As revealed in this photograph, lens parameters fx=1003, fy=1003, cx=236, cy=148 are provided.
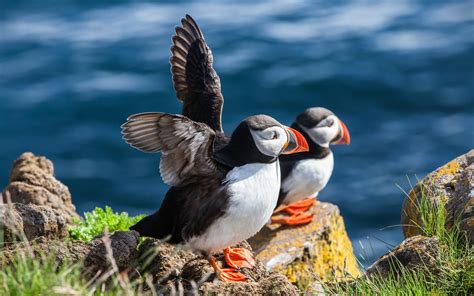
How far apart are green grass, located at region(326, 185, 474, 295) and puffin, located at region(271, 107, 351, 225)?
325 cm

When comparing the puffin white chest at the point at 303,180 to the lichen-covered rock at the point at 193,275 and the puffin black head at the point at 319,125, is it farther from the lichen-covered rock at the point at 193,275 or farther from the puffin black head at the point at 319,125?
the lichen-covered rock at the point at 193,275

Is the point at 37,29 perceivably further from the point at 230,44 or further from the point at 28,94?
the point at 230,44

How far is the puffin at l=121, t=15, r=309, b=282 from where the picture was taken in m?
6.54

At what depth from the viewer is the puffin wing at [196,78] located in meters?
7.68

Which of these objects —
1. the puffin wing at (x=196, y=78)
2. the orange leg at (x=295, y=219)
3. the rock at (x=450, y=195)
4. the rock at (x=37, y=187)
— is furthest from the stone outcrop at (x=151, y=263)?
the orange leg at (x=295, y=219)

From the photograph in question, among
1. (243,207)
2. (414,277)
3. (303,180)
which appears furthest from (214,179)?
A: (303,180)

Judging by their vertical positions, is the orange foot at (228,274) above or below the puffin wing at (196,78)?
below

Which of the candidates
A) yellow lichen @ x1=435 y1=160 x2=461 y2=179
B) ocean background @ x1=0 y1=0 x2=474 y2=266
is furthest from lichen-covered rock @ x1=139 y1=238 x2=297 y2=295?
ocean background @ x1=0 y1=0 x2=474 y2=266

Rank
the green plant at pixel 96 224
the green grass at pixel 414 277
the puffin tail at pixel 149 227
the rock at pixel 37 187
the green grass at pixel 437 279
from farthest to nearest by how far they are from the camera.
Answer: the rock at pixel 37 187, the green plant at pixel 96 224, the puffin tail at pixel 149 227, the green grass at pixel 437 279, the green grass at pixel 414 277

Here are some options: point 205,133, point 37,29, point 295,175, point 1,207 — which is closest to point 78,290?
point 1,207

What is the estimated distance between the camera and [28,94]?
1527 cm

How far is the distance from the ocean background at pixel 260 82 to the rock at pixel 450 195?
5.99m

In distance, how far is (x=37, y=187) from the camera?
835 cm

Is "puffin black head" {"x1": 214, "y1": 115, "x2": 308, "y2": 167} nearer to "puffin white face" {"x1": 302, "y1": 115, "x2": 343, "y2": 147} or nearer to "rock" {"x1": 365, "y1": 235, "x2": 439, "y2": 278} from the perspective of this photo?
"rock" {"x1": 365, "y1": 235, "x2": 439, "y2": 278}
